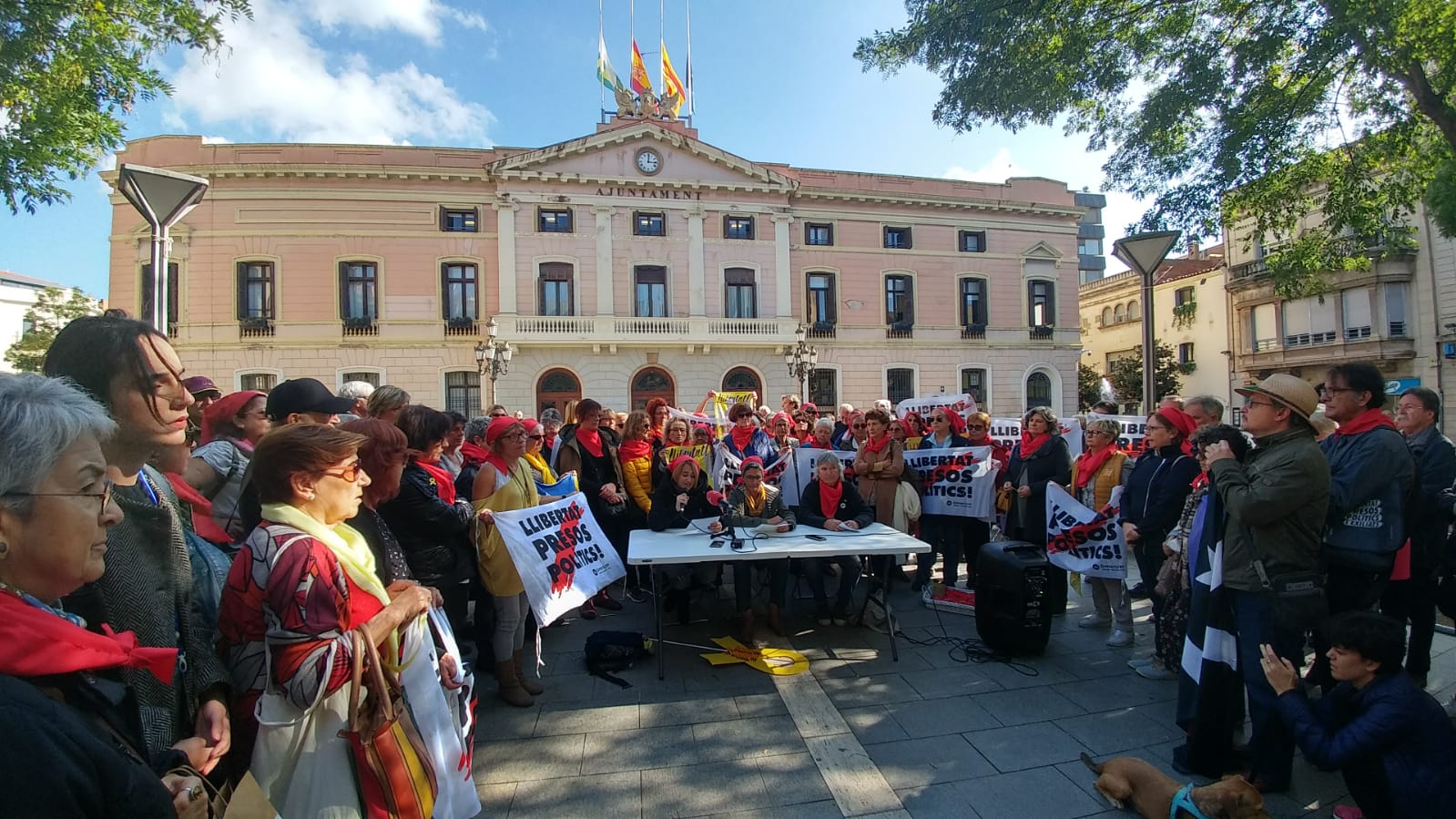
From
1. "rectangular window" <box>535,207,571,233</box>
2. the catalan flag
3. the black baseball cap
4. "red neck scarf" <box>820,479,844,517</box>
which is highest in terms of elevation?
the catalan flag

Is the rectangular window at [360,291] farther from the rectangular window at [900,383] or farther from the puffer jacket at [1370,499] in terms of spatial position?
the puffer jacket at [1370,499]

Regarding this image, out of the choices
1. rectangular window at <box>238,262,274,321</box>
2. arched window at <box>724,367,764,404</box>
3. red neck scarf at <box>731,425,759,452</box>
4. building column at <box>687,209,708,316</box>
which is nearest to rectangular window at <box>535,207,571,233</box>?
building column at <box>687,209,708,316</box>

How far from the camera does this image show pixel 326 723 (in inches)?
79.1

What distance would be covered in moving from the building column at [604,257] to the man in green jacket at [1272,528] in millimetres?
20366

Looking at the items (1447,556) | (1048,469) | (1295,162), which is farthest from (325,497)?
(1295,162)

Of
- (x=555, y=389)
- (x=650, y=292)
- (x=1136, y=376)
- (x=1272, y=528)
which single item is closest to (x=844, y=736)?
(x=1272, y=528)

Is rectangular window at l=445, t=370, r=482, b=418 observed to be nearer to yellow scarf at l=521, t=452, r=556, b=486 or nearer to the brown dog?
yellow scarf at l=521, t=452, r=556, b=486

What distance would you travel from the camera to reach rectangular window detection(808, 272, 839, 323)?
79.4ft

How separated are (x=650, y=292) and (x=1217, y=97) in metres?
17.1

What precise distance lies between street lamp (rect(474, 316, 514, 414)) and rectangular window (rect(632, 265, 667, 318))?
15.6 feet

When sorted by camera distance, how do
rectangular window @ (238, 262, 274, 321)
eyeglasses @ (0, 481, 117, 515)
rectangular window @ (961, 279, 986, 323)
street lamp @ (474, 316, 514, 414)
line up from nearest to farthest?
eyeglasses @ (0, 481, 117, 515) → street lamp @ (474, 316, 514, 414) → rectangular window @ (238, 262, 274, 321) → rectangular window @ (961, 279, 986, 323)

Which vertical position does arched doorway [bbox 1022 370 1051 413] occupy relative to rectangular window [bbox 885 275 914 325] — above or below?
below

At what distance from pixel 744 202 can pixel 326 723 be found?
75.8 ft

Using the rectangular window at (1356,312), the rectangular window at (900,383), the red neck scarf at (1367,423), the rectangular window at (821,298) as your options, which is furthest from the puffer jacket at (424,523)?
the rectangular window at (1356,312)
